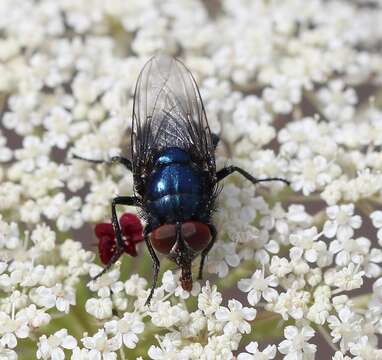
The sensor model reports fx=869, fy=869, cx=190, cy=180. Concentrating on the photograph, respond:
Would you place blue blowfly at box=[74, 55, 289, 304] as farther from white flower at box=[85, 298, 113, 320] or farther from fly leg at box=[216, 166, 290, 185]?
white flower at box=[85, 298, 113, 320]

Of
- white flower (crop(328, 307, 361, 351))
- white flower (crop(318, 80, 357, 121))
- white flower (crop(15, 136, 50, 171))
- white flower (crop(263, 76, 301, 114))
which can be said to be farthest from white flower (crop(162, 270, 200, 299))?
white flower (crop(318, 80, 357, 121))

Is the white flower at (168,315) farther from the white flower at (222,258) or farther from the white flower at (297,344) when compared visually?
the white flower at (297,344)

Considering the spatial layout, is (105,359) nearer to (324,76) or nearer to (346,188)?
(346,188)

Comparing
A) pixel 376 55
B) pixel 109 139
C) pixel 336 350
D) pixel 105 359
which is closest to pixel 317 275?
pixel 336 350

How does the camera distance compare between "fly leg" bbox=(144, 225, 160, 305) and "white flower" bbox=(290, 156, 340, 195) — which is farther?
"white flower" bbox=(290, 156, 340, 195)

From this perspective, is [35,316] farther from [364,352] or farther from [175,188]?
[364,352]

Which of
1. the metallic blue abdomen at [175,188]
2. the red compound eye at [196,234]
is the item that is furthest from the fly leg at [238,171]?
the red compound eye at [196,234]
